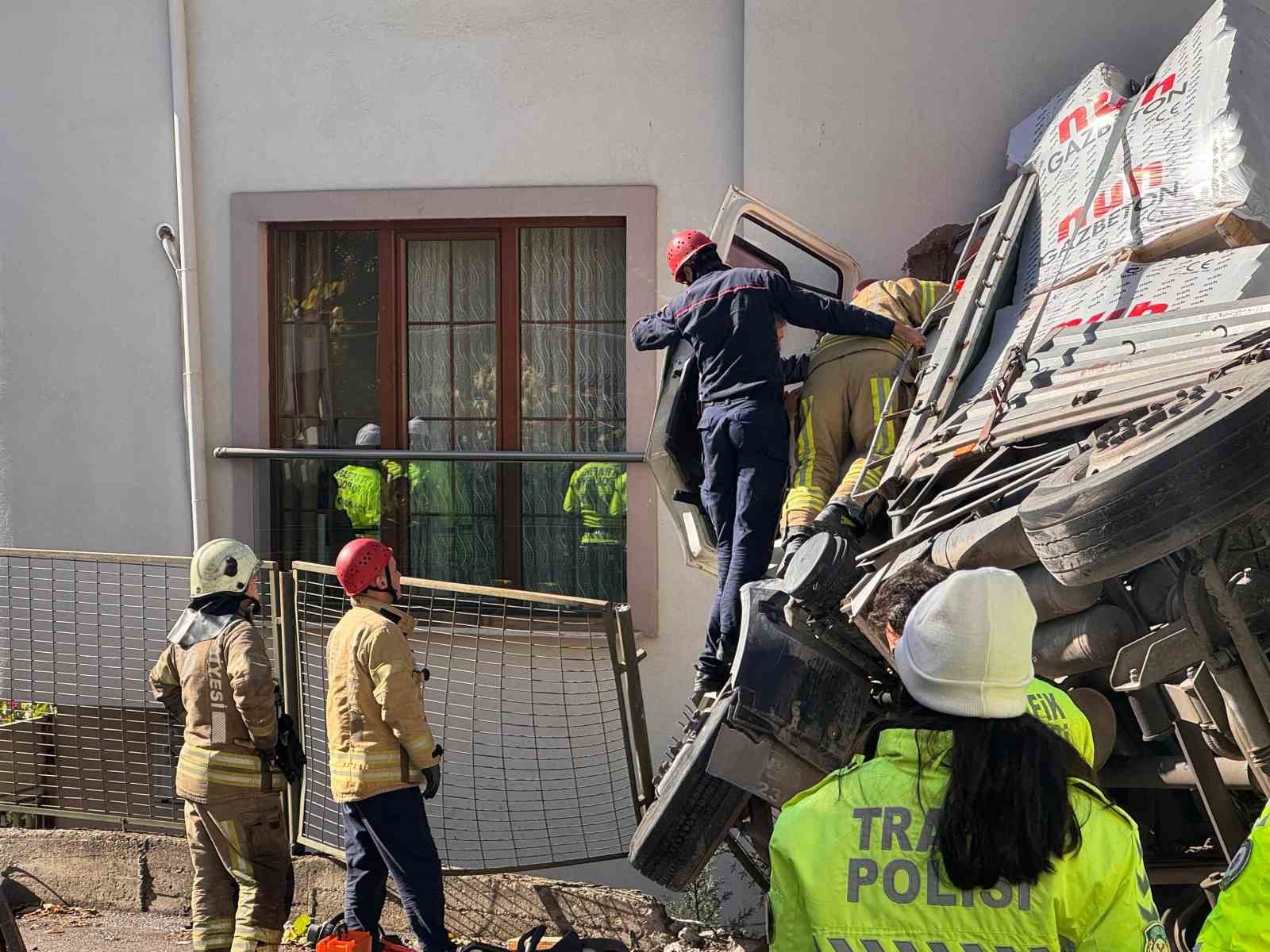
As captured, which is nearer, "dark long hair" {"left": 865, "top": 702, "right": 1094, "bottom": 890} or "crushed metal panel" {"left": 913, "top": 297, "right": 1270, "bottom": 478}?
"dark long hair" {"left": 865, "top": 702, "right": 1094, "bottom": 890}

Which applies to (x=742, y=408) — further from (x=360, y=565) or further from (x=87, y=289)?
(x=87, y=289)

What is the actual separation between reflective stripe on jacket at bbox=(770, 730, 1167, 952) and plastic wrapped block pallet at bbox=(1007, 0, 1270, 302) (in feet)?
8.43

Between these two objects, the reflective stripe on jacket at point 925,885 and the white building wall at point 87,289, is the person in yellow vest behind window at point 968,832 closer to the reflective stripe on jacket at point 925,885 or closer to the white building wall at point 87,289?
the reflective stripe on jacket at point 925,885

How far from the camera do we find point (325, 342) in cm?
752

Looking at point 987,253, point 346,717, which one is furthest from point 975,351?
point 346,717

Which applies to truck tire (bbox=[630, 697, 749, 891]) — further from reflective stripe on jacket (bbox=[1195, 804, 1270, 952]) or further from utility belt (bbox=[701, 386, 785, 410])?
reflective stripe on jacket (bbox=[1195, 804, 1270, 952])

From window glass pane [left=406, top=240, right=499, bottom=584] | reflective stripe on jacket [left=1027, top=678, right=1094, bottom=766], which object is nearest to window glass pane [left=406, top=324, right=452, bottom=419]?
window glass pane [left=406, top=240, right=499, bottom=584]

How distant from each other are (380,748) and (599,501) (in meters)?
2.60

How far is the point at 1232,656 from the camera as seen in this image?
10.3 ft

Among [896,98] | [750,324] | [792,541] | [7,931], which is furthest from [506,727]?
[896,98]

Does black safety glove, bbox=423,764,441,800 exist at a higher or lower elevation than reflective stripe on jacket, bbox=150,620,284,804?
lower

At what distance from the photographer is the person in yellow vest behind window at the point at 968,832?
74.7 inches

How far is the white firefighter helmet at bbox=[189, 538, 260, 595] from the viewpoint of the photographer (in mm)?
4945

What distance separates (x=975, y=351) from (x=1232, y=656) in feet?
5.79
